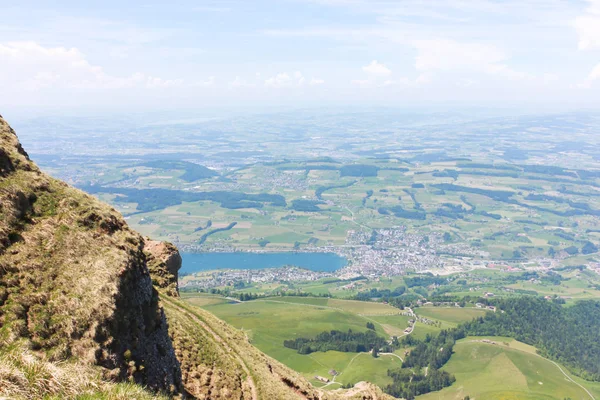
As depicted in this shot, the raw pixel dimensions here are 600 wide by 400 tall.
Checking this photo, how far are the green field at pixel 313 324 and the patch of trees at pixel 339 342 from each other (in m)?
2.60

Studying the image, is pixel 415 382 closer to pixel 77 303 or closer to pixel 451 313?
pixel 451 313

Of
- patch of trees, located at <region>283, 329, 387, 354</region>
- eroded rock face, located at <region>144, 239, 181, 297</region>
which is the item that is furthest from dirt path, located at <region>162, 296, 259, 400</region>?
patch of trees, located at <region>283, 329, 387, 354</region>

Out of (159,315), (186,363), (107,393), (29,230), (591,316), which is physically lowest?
(591,316)

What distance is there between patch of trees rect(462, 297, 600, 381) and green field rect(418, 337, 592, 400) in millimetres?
7847

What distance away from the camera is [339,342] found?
134 metres

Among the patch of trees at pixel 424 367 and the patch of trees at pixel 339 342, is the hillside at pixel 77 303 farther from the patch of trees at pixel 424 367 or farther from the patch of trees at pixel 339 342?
the patch of trees at pixel 339 342

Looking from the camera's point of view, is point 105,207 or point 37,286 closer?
point 37,286

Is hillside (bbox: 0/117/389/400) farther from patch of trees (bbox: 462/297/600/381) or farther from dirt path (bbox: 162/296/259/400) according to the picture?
patch of trees (bbox: 462/297/600/381)

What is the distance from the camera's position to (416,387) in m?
109

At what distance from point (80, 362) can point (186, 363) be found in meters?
10.4

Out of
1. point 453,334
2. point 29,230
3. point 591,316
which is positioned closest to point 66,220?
point 29,230

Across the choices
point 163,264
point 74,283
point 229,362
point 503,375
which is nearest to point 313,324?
point 503,375

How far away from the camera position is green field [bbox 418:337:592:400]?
10671 cm

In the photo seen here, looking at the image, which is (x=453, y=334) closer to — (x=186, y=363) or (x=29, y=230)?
(x=186, y=363)
